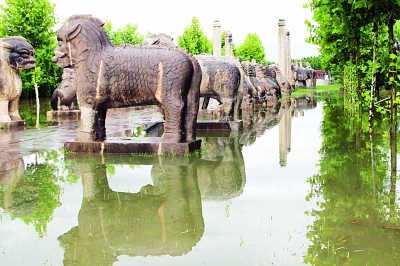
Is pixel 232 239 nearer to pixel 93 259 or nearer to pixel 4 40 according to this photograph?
pixel 93 259

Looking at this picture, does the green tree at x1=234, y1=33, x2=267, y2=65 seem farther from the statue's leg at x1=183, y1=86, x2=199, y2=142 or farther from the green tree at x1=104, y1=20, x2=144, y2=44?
the statue's leg at x1=183, y1=86, x2=199, y2=142

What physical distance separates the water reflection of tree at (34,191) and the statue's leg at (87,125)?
0.72 meters

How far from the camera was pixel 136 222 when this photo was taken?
4969mm

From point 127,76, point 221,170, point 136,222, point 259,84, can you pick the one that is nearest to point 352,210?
point 136,222

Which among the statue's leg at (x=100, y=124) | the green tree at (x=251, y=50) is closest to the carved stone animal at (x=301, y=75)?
the green tree at (x=251, y=50)

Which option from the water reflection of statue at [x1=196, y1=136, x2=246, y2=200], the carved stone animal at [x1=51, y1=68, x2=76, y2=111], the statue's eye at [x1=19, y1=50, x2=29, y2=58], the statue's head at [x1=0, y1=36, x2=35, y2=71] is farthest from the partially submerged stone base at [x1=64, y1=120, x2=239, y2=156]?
the carved stone animal at [x1=51, y1=68, x2=76, y2=111]

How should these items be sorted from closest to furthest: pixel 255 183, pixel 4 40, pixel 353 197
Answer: pixel 353 197
pixel 255 183
pixel 4 40

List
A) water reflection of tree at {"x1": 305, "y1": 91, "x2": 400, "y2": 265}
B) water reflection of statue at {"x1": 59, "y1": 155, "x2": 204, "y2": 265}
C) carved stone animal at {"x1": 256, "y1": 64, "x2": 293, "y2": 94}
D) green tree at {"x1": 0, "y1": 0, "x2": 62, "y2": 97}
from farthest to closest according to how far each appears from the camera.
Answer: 1. carved stone animal at {"x1": 256, "y1": 64, "x2": 293, "y2": 94}
2. green tree at {"x1": 0, "y1": 0, "x2": 62, "y2": 97}
3. water reflection of statue at {"x1": 59, "y1": 155, "x2": 204, "y2": 265}
4. water reflection of tree at {"x1": 305, "y1": 91, "x2": 400, "y2": 265}

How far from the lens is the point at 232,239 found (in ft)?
14.6

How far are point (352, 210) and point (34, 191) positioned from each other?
3.83m

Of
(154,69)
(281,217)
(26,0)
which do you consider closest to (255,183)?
(281,217)

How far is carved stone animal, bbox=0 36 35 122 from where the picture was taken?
45.6 feet

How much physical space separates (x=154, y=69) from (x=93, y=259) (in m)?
5.15

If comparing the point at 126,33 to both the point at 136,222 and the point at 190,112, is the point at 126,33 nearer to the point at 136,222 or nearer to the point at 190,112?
the point at 190,112
